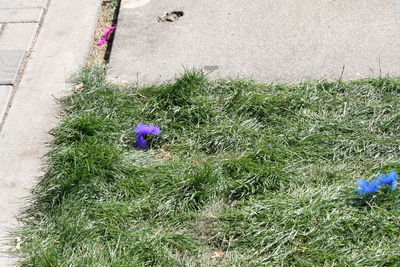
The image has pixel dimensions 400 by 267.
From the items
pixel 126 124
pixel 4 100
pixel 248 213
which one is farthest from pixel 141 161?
pixel 4 100

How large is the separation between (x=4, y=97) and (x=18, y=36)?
79cm

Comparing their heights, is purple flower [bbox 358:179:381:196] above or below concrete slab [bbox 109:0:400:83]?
below

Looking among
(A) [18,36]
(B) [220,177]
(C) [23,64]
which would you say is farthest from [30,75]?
(B) [220,177]

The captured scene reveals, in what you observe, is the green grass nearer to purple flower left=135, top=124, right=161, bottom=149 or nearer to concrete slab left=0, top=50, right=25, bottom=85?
purple flower left=135, top=124, right=161, bottom=149

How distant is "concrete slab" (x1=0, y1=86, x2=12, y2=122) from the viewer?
4.04 m

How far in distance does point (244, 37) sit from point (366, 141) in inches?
55.5

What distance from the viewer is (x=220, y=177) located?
331 cm

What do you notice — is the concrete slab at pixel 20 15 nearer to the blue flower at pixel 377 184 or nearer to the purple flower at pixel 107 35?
the purple flower at pixel 107 35

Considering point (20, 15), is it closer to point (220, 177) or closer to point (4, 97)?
point (4, 97)

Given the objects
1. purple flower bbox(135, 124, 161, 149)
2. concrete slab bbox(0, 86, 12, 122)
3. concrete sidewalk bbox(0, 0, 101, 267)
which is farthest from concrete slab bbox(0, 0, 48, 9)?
purple flower bbox(135, 124, 161, 149)

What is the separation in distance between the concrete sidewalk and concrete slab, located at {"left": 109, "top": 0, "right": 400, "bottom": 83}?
1.18 ft

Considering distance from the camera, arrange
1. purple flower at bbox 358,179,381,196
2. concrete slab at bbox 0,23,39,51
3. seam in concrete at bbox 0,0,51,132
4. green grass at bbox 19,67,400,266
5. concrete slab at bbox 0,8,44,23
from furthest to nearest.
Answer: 1. concrete slab at bbox 0,8,44,23
2. concrete slab at bbox 0,23,39,51
3. seam in concrete at bbox 0,0,51,132
4. purple flower at bbox 358,179,381,196
5. green grass at bbox 19,67,400,266

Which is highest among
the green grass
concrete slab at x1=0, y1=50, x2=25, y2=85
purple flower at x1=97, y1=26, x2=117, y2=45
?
purple flower at x1=97, y1=26, x2=117, y2=45

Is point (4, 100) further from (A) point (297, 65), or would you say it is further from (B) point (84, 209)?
(A) point (297, 65)
